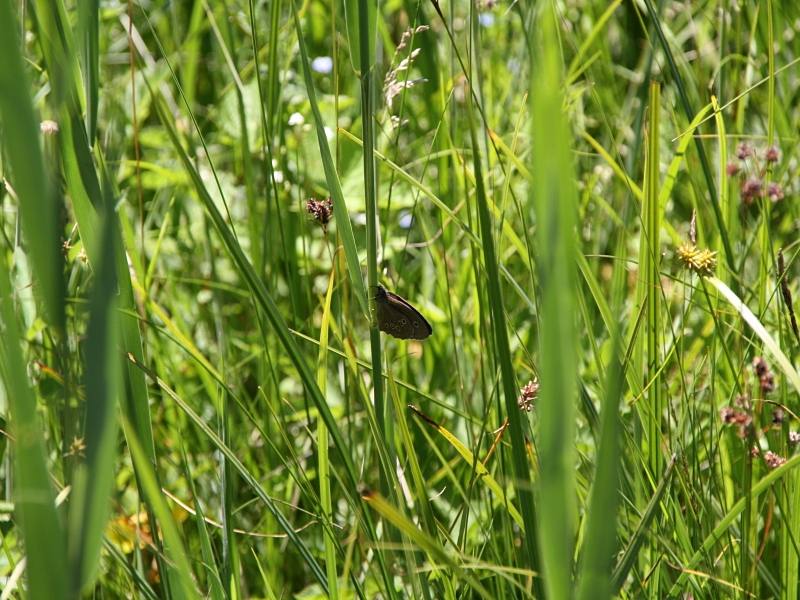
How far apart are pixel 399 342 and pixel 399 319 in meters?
0.66

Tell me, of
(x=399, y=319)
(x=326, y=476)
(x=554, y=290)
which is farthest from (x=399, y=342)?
(x=554, y=290)

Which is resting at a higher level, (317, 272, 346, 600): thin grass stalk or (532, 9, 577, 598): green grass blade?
(532, 9, 577, 598): green grass blade

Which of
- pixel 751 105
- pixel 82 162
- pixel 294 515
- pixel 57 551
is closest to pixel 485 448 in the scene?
pixel 294 515

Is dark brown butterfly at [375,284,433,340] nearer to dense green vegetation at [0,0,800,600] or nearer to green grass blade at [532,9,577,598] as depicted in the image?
dense green vegetation at [0,0,800,600]

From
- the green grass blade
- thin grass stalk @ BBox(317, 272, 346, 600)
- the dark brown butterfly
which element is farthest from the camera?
the dark brown butterfly

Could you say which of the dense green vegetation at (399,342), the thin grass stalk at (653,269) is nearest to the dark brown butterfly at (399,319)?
the dense green vegetation at (399,342)

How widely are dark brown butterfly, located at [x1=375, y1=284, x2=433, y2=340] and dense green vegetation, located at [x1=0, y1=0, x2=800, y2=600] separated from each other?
0.10m

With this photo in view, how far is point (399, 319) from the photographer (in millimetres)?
1179

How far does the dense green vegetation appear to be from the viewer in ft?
1.40

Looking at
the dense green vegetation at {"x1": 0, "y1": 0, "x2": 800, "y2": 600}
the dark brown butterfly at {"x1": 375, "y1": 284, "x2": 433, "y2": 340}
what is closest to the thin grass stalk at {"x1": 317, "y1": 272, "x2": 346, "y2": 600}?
the dense green vegetation at {"x1": 0, "y1": 0, "x2": 800, "y2": 600}

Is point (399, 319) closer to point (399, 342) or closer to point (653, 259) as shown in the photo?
point (653, 259)

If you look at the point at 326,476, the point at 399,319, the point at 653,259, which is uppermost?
the point at 653,259

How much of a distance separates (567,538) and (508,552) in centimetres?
63

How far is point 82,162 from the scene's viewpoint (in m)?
0.71
